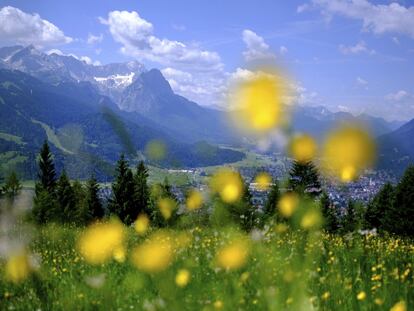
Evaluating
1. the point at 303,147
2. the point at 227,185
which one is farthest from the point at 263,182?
the point at 303,147

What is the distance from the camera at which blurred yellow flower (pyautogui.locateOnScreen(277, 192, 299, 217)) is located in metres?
4.50

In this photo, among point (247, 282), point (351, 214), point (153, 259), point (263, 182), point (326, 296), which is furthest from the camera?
point (351, 214)

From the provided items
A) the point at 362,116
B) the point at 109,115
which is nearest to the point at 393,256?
the point at 362,116

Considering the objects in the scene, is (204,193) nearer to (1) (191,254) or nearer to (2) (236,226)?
(2) (236,226)

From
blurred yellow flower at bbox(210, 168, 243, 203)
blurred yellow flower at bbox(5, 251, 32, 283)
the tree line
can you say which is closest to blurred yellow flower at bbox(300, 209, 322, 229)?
the tree line

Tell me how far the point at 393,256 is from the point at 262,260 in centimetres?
190

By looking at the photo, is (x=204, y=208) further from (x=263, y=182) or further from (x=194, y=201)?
(x=263, y=182)

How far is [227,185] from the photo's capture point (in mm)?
5035

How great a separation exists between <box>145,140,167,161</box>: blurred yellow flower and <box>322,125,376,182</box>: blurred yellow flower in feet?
4.50

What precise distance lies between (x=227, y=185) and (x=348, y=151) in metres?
2.65

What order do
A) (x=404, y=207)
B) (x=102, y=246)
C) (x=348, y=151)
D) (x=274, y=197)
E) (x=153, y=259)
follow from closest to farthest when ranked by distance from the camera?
(x=348, y=151) < (x=153, y=259) < (x=102, y=246) < (x=274, y=197) < (x=404, y=207)

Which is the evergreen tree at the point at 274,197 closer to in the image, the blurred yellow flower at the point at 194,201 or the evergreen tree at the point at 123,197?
the blurred yellow flower at the point at 194,201

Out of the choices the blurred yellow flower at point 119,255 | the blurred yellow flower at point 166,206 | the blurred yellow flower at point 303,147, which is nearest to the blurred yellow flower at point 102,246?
the blurred yellow flower at point 119,255

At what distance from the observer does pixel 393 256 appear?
5551mm
